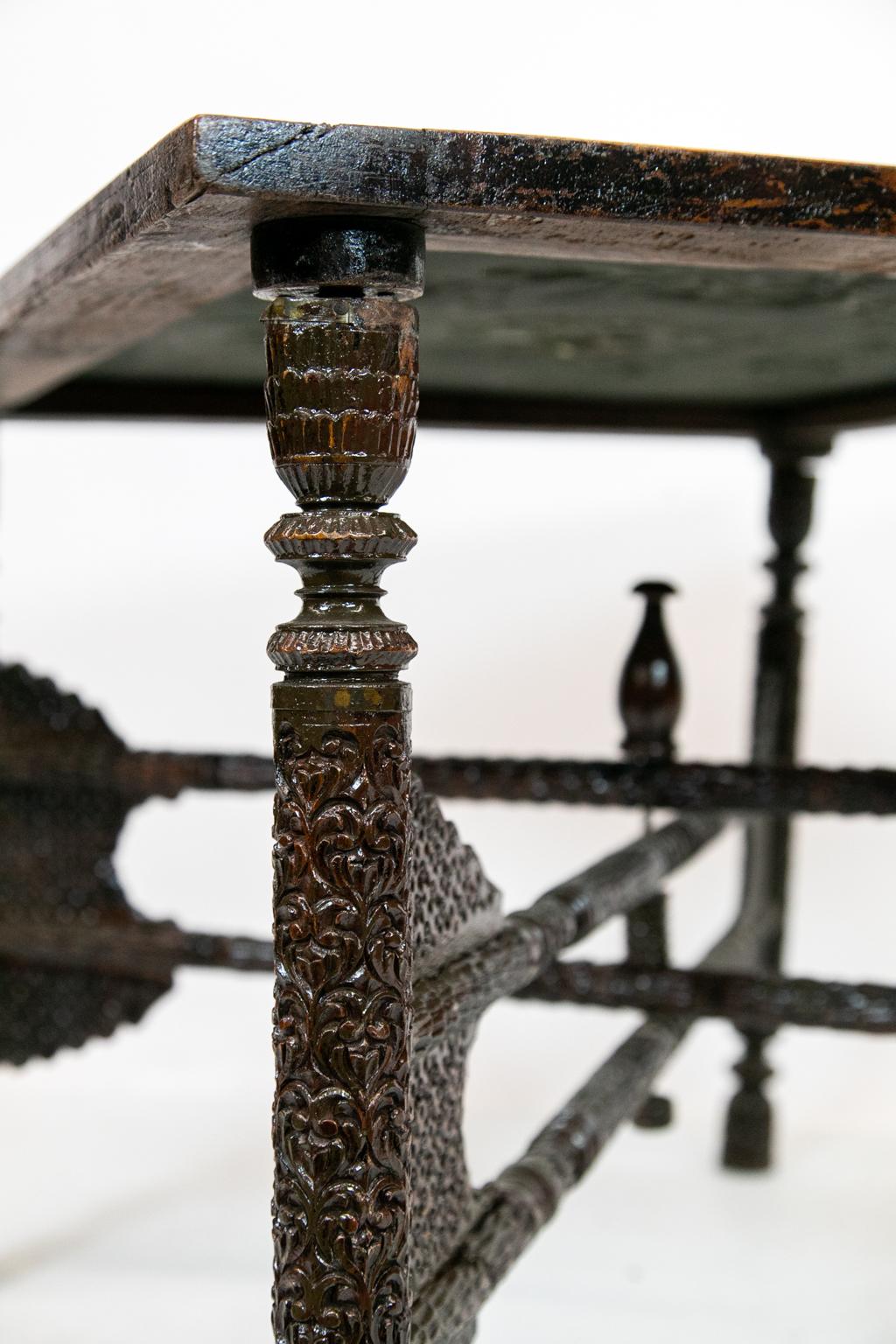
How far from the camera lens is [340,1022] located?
3.19ft

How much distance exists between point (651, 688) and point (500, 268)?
1.10 meters

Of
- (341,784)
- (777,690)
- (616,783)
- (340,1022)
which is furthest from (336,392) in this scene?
(777,690)

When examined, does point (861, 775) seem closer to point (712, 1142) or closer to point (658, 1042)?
point (658, 1042)

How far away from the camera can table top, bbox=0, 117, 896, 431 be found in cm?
87

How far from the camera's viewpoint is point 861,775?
198 cm

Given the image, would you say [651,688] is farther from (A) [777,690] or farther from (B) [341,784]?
(B) [341,784]

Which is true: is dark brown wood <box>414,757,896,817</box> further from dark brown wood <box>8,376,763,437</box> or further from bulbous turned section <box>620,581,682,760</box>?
dark brown wood <box>8,376,763,437</box>

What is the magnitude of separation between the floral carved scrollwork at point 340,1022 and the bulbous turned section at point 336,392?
140 millimetres

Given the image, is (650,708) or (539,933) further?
(650,708)

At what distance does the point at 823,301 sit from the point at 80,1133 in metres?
1.79

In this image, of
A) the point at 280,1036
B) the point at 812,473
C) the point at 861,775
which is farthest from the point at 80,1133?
the point at 280,1036

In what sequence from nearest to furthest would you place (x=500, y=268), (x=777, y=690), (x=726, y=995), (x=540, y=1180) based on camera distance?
(x=500, y=268) < (x=540, y=1180) < (x=726, y=995) < (x=777, y=690)

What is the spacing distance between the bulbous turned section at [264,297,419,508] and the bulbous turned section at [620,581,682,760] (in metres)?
1.32

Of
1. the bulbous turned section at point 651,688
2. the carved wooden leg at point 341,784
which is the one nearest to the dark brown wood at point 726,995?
the bulbous turned section at point 651,688
